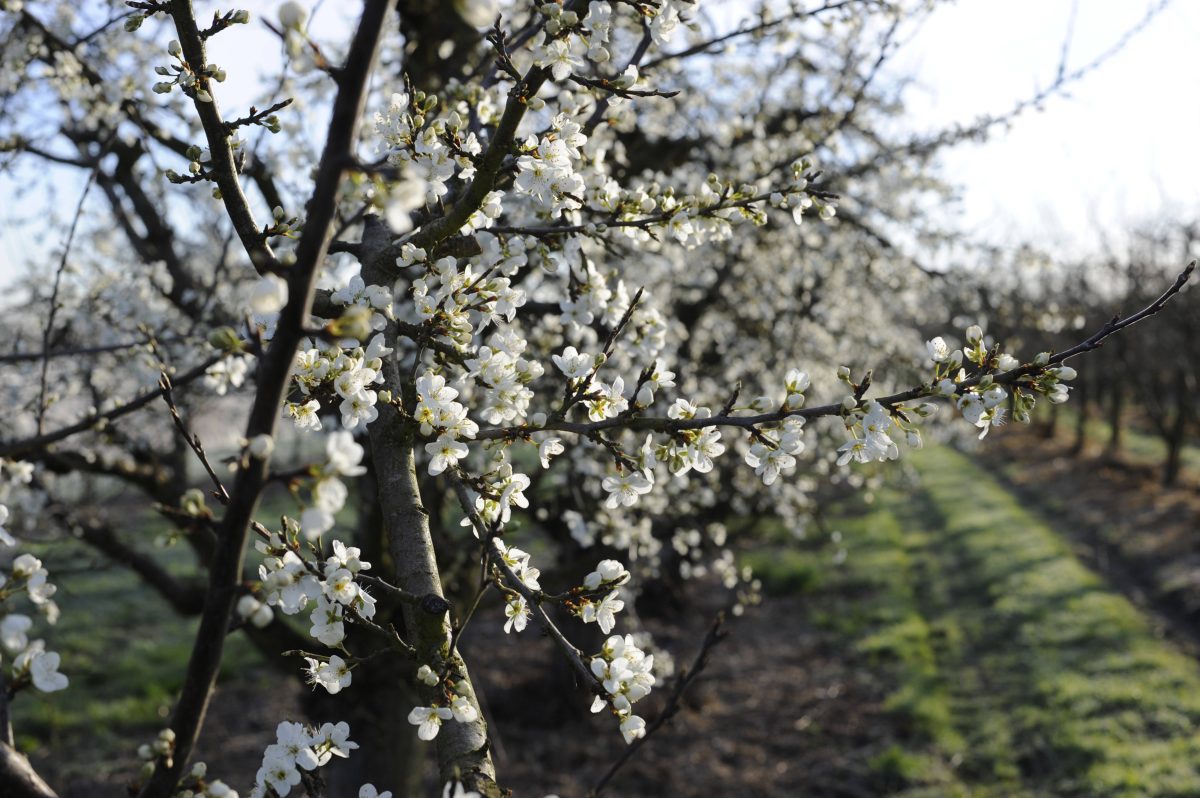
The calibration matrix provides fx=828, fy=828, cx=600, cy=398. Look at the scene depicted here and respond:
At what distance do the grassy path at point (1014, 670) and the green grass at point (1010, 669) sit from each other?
0.02 meters

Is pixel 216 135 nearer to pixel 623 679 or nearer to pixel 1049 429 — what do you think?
pixel 623 679

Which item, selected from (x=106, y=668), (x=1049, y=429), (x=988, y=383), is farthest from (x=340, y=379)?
(x=1049, y=429)

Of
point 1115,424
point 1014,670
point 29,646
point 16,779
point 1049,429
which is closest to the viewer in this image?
point 16,779

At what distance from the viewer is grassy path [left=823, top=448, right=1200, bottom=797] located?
268 inches

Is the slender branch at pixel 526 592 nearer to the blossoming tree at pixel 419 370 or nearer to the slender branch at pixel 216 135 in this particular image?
the blossoming tree at pixel 419 370

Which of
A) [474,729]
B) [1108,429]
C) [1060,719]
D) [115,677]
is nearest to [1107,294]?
[1108,429]

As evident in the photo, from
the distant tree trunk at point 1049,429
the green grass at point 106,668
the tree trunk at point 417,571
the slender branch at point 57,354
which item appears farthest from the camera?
the distant tree trunk at point 1049,429

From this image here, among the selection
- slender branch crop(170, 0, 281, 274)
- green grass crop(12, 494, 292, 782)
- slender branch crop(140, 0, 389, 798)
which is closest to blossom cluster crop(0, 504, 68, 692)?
slender branch crop(140, 0, 389, 798)

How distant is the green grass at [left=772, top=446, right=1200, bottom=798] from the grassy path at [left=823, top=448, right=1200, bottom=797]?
2 centimetres

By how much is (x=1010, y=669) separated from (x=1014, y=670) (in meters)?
0.05

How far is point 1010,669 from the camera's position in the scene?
8945mm

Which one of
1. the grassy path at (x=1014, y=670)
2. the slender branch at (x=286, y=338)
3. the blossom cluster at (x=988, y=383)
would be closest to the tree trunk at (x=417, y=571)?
the slender branch at (x=286, y=338)

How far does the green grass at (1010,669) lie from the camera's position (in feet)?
22.4

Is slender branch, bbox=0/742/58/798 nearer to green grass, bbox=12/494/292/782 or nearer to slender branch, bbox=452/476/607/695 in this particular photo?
slender branch, bbox=452/476/607/695
